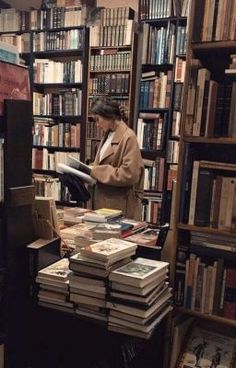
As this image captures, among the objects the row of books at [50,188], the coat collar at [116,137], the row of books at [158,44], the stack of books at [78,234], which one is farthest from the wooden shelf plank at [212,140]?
the row of books at [50,188]

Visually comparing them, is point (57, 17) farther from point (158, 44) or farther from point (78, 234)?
point (78, 234)

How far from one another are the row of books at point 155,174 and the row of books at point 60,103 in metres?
0.97

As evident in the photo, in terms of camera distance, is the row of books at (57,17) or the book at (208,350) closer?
the book at (208,350)

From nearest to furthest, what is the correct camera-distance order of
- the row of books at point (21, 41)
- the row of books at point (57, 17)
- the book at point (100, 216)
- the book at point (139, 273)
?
1. the book at point (139, 273)
2. the book at point (100, 216)
3. the row of books at point (57, 17)
4. the row of books at point (21, 41)

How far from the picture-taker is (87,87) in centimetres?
399

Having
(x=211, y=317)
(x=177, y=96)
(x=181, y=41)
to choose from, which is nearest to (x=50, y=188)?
(x=177, y=96)

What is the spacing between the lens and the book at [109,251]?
4.53ft

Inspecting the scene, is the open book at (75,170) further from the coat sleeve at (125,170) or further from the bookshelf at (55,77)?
the bookshelf at (55,77)

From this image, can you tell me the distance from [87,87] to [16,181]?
103 inches

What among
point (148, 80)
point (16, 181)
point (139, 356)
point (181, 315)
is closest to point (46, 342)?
point (139, 356)

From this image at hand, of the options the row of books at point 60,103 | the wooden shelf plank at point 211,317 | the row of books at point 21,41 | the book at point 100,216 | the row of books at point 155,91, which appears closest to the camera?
the wooden shelf plank at point 211,317

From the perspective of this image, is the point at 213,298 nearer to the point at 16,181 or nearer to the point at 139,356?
the point at 139,356

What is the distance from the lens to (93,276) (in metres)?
1.41

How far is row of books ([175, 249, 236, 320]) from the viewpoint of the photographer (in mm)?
1604
